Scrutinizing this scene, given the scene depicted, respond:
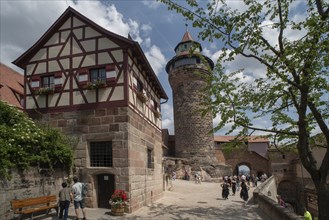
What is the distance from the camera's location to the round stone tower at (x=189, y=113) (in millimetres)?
34781

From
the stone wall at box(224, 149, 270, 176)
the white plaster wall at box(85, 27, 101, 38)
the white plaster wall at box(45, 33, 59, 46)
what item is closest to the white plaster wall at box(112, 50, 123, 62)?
the white plaster wall at box(85, 27, 101, 38)

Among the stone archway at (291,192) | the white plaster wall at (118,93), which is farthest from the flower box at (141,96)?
the stone archway at (291,192)

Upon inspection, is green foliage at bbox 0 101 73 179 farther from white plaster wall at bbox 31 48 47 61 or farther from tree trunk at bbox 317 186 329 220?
tree trunk at bbox 317 186 329 220

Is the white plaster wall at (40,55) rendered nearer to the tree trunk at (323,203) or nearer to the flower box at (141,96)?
the flower box at (141,96)

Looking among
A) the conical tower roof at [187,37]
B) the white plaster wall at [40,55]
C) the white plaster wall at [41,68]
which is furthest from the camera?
the conical tower roof at [187,37]

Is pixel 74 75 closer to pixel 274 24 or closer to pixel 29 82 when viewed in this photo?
pixel 29 82

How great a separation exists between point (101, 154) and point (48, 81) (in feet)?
13.2

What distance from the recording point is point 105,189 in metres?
11.4

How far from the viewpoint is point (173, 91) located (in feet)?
123

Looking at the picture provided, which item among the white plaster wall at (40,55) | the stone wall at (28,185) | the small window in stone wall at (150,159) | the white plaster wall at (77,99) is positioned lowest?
the stone wall at (28,185)

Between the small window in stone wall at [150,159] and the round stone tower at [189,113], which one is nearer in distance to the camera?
the small window in stone wall at [150,159]

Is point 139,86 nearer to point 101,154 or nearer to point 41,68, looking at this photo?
point 101,154

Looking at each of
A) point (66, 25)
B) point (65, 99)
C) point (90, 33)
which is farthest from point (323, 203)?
point (66, 25)

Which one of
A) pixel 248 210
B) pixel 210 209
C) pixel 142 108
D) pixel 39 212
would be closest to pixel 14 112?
pixel 39 212
